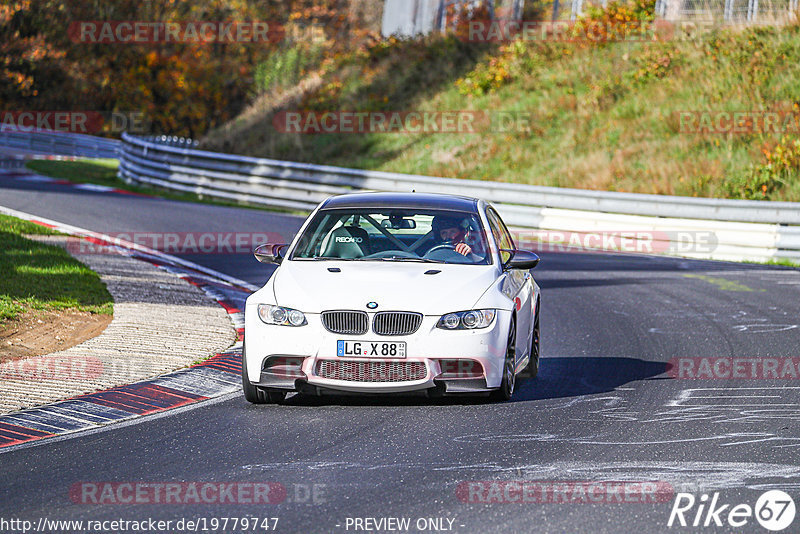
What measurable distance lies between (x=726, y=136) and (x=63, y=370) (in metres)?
21.0

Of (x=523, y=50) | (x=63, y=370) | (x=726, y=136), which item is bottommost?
(x=63, y=370)

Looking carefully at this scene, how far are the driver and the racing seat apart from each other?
574mm

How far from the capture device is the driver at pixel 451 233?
9.48 meters

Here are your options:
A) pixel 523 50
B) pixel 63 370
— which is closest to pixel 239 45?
pixel 523 50

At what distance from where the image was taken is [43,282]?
13.7 meters

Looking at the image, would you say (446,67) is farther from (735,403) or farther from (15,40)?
(735,403)

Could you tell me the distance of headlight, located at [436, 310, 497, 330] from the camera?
27.4 feet

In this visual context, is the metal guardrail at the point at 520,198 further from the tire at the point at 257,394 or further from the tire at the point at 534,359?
the tire at the point at 257,394

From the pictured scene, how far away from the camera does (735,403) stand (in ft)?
28.9

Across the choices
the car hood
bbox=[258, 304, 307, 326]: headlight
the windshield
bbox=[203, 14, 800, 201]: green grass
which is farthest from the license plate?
bbox=[203, 14, 800, 201]: green grass

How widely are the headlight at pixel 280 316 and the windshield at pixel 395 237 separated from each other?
87 centimetres

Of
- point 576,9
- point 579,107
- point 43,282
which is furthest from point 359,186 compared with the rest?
point 43,282

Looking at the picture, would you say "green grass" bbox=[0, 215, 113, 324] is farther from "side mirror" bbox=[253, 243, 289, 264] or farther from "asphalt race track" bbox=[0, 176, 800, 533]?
"asphalt race track" bbox=[0, 176, 800, 533]

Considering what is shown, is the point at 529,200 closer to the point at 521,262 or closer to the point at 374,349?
the point at 521,262
